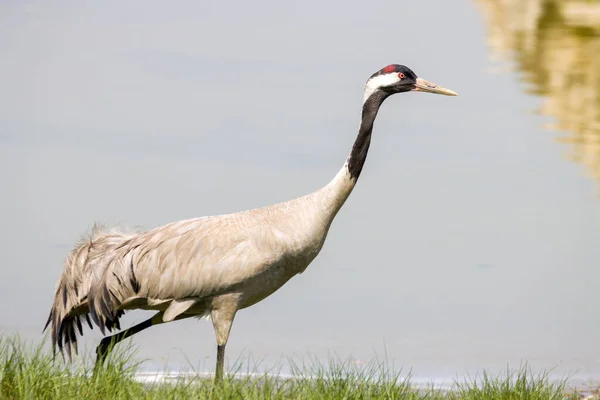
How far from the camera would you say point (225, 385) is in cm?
635

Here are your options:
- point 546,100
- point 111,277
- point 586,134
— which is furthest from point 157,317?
point 546,100

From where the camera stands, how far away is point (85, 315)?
7.95m

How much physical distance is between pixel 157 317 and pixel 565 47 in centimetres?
1794

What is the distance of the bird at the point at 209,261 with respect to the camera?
740 cm

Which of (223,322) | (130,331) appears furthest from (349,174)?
(130,331)

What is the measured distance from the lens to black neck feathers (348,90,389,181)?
7.55m

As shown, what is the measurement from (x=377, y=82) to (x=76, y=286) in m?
2.75

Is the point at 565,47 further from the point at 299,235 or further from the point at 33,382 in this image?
the point at 33,382

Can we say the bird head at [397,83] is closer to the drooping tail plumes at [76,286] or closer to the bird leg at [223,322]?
the bird leg at [223,322]

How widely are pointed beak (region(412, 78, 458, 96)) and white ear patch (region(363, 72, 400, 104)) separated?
0.27 meters

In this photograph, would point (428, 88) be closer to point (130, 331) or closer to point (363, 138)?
point (363, 138)

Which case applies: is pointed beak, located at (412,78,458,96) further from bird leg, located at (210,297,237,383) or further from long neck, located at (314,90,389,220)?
bird leg, located at (210,297,237,383)

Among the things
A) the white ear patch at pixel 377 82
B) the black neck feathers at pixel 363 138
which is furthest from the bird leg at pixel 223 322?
the white ear patch at pixel 377 82

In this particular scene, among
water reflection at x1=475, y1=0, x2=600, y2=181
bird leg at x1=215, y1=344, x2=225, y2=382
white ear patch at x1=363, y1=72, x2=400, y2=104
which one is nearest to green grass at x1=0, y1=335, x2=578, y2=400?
bird leg at x1=215, y1=344, x2=225, y2=382
